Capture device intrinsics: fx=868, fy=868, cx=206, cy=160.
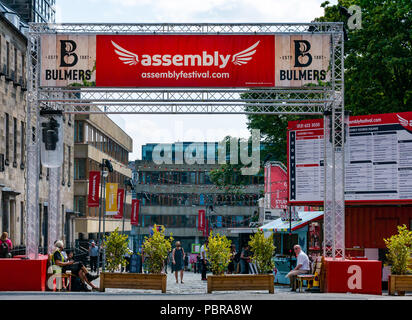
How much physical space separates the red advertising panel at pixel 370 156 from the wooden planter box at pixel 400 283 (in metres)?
7.32

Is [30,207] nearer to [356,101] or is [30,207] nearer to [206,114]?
[206,114]

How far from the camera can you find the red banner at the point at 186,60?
962 inches

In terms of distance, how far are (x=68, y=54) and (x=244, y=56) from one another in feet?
16.3

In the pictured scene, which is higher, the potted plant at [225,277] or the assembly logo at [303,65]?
the assembly logo at [303,65]

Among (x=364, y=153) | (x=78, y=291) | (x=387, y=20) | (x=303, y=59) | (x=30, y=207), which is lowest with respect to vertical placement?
(x=78, y=291)

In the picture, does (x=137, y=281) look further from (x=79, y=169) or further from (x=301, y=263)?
(x=79, y=169)

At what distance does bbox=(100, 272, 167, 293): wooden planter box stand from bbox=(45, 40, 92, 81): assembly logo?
5781mm

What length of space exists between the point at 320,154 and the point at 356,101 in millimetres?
6174

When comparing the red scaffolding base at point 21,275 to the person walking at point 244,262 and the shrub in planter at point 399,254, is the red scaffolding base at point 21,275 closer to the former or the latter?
the shrub in planter at point 399,254

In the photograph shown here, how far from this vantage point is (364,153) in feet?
102

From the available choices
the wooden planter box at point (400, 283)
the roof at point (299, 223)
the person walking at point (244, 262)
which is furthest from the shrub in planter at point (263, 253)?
the person walking at point (244, 262)

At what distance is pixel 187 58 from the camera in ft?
80.3

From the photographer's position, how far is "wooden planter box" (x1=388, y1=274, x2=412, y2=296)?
23.0 metres

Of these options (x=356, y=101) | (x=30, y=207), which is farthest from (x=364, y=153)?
(x=30, y=207)
